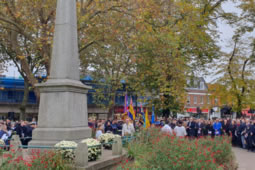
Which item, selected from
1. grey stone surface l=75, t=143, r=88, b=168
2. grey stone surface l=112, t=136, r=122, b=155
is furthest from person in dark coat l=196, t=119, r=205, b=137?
grey stone surface l=75, t=143, r=88, b=168

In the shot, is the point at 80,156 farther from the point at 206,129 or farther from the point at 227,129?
the point at 227,129

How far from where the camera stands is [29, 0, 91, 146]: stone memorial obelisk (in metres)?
9.81

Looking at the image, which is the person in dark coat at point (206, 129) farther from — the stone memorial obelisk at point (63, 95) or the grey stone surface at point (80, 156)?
the grey stone surface at point (80, 156)

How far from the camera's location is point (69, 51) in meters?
10.6

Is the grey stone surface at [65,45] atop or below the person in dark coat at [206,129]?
atop

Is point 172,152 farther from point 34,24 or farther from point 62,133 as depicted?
point 34,24

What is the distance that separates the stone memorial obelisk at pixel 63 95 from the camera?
32.2ft

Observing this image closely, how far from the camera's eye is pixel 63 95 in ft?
32.8

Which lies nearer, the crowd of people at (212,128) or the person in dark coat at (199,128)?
the crowd of people at (212,128)

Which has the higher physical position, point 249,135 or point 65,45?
point 65,45

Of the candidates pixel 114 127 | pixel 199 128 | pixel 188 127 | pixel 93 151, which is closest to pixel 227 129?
pixel 199 128

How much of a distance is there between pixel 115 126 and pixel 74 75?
37.6ft

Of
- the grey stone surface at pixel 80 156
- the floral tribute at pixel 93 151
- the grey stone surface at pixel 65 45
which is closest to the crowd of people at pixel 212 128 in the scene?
the grey stone surface at pixel 65 45

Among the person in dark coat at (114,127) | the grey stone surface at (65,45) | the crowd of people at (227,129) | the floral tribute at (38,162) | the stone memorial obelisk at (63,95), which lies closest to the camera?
the floral tribute at (38,162)
